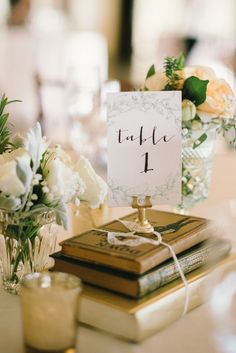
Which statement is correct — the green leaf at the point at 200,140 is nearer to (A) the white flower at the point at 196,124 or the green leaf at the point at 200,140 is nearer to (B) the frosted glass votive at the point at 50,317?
(A) the white flower at the point at 196,124

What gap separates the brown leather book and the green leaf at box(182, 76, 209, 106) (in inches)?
10.5

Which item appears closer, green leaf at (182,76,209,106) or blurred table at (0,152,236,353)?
blurred table at (0,152,236,353)

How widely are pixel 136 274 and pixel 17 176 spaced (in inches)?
Answer: 8.9

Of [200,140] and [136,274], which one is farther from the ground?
[200,140]

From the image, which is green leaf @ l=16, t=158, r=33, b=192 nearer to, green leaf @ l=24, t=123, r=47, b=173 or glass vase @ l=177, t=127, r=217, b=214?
green leaf @ l=24, t=123, r=47, b=173

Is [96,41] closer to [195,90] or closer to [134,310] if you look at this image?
[195,90]

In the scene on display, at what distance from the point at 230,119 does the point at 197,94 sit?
0.33 feet

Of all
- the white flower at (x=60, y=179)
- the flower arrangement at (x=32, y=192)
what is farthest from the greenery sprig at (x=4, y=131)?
the white flower at (x=60, y=179)

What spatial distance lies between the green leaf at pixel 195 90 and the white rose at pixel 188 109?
17 mm

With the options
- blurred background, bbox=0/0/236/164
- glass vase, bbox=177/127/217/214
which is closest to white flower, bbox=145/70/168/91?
glass vase, bbox=177/127/217/214

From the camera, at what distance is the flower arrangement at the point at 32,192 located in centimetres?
99

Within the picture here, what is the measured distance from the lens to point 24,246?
112cm

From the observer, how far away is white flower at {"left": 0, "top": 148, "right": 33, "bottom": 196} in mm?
977

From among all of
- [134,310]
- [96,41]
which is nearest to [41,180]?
[134,310]
